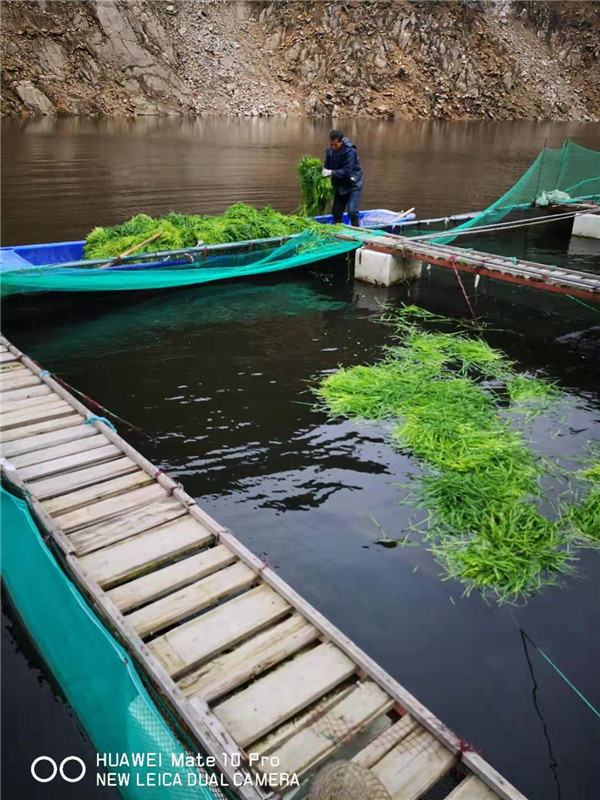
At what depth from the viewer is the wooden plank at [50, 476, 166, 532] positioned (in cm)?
493

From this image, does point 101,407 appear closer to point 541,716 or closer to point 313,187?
point 541,716

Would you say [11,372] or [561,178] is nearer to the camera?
[11,372]

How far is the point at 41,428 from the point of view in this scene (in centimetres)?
627

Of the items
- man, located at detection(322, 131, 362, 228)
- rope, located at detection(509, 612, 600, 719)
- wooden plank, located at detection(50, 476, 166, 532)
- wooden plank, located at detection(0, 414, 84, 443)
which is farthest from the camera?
man, located at detection(322, 131, 362, 228)

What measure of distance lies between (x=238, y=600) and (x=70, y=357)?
6122 millimetres

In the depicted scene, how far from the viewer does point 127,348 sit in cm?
948

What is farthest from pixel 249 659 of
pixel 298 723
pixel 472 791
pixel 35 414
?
pixel 35 414

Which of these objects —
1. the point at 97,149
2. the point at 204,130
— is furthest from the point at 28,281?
the point at 204,130

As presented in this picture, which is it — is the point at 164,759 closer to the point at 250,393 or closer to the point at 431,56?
the point at 250,393

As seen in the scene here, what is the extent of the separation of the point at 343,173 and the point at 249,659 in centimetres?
1119

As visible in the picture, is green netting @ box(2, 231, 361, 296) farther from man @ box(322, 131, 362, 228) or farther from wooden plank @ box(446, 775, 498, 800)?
wooden plank @ box(446, 775, 498, 800)

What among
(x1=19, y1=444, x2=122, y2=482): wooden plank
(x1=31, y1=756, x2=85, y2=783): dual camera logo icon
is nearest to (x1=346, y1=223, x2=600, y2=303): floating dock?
(x1=19, y1=444, x2=122, y2=482): wooden plank

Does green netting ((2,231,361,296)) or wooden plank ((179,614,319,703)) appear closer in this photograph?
wooden plank ((179,614,319,703))

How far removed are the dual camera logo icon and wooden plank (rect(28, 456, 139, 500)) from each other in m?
1.95
